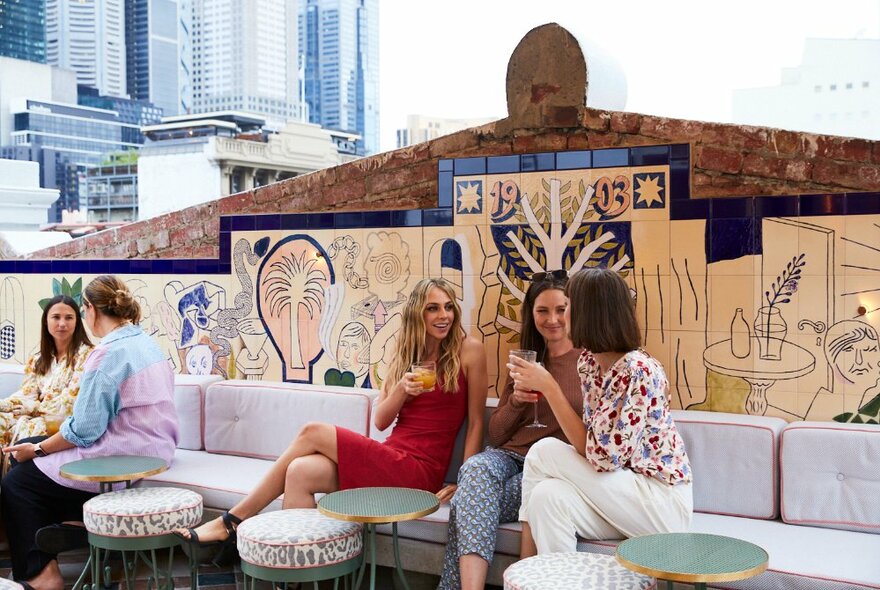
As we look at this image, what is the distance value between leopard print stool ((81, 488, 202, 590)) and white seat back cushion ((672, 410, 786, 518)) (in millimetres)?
2175

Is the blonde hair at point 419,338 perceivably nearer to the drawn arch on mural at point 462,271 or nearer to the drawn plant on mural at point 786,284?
the drawn arch on mural at point 462,271

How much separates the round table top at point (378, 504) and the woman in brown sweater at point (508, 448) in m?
0.18

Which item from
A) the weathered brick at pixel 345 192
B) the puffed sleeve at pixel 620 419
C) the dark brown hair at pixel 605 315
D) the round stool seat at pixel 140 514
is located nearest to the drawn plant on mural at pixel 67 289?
the weathered brick at pixel 345 192

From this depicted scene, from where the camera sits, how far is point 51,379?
16.0 feet

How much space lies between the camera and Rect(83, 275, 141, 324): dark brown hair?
4.46 metres

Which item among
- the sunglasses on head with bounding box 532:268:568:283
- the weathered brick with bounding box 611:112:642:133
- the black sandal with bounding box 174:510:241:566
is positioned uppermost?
the weathered brick with bounding box 611:112:642:133

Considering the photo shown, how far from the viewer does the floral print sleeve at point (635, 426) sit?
305 cm

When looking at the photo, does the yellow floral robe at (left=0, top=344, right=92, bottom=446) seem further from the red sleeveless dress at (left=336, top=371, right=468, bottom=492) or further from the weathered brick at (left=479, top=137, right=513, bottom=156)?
the weathered brick at (left=479, top=137, right=513, bottom=156)

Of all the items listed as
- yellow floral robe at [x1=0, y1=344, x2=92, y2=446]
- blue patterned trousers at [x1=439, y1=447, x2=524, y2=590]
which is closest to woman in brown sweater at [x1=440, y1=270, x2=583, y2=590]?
blue patterned trousers at [x1=439, y1=447, x2=524, y2=590]

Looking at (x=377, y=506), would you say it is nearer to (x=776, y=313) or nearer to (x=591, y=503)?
(x=591, y=503)

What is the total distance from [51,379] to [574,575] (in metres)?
3.34

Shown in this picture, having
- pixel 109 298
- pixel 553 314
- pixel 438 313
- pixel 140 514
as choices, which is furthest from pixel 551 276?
pixel 109 298

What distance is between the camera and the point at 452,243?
4625mm

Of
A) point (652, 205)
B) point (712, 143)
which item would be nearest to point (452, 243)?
point (652, 205)
